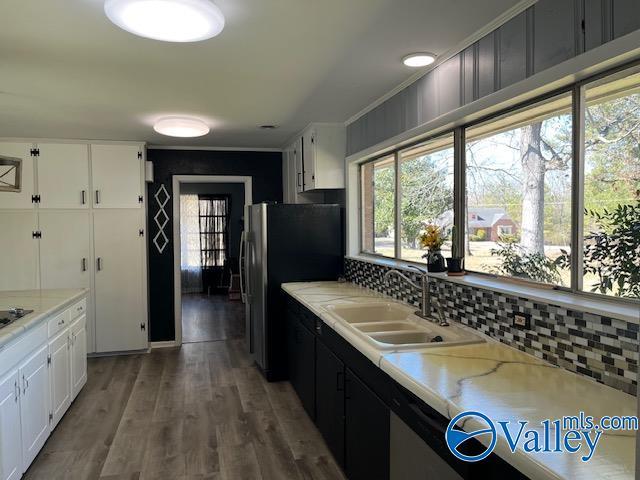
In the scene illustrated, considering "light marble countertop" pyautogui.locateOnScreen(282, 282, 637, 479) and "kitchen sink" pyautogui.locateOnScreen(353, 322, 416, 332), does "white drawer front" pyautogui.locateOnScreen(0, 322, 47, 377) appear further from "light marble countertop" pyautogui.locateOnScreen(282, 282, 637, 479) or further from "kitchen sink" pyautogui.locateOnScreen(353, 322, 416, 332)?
"kitchen sink" pyautogui.locateOnScreen(353, 322, 416, 332)

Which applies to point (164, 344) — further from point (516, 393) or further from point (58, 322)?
point (516, 393)

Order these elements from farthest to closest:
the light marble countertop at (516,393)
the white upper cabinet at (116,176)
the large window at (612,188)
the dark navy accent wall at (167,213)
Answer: the dark navy accent wall at (167,213), the white upper cabinet at (116,176), the large window at (612,188), the light marble countertop at (516,393)

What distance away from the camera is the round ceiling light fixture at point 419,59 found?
8.35 ft

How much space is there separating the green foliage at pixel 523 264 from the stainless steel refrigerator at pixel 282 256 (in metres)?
2.01

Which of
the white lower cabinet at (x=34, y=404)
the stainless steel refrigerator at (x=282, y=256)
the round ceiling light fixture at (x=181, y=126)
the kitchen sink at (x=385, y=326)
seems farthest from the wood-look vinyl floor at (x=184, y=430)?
the round ceiling light fixture at (x=181, y=126)

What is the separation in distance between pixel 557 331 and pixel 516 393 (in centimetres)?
40

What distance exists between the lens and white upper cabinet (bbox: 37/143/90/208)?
16.0 feet

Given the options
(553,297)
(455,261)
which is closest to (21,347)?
(455,261)

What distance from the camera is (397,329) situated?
2758 millimetres

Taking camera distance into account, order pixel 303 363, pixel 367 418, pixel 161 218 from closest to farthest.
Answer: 1. pixel 367 418
2. pixel 303 363
3. pixel 161 218

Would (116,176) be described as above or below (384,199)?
above

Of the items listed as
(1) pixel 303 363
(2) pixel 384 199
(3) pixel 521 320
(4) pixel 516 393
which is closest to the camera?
(4) pixel 516 393

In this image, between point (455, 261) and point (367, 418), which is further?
point (455, 261)

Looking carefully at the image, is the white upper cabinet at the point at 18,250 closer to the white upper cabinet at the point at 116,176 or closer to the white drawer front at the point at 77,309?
the white upper cabinet at the point at 116,176
